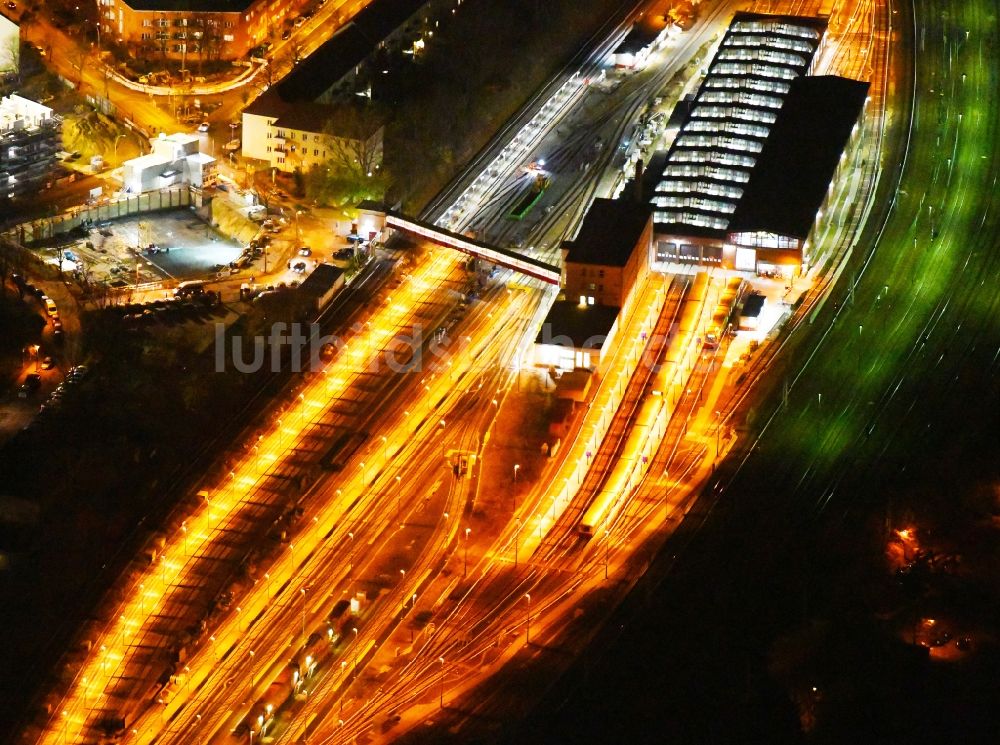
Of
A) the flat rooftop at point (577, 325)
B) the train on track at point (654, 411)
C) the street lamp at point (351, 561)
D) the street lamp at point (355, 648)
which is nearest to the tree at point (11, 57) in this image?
the flat rooftop at point (577, 325)

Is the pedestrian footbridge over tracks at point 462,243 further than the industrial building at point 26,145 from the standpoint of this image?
No

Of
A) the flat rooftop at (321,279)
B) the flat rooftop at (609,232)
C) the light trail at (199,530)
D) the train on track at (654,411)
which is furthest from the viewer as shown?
the flat rooftop at (321,279)

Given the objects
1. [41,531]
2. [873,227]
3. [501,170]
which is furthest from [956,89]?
[41,531]

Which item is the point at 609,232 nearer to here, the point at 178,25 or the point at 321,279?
the point at 321,279

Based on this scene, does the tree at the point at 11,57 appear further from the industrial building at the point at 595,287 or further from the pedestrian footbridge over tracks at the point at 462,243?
the industrial building at the point at 595,287

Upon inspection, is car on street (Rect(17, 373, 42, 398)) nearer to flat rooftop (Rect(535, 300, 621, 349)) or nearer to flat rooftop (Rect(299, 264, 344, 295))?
flat rooftop (Rect(299, 264, 344, 295))

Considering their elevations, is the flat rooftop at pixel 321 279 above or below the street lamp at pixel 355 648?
above

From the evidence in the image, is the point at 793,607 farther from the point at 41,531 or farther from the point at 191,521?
the point at 41,531
